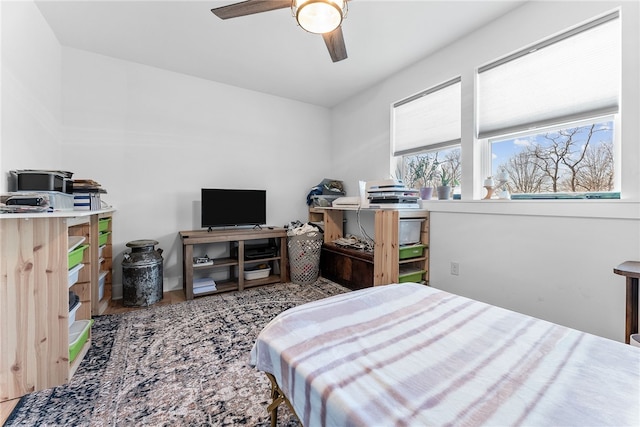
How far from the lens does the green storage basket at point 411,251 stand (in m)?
2.65

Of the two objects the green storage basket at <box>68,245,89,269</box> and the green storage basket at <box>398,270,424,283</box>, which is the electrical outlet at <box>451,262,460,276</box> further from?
the green storage basket at <box>68,245,89,269</box>

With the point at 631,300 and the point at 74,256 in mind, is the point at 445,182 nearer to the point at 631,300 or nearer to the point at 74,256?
the point at 631,300

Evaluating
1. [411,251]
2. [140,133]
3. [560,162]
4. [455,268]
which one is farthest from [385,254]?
[140,133]

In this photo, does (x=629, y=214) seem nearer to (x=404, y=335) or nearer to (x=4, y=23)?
(x=404, y=335)

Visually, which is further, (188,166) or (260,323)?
(188,166)

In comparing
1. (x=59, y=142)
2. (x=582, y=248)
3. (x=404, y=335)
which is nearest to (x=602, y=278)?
(x=582, y=248)

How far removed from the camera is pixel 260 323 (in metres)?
2.32

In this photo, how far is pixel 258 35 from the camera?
8.09ft

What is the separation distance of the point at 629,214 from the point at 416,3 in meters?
2.05

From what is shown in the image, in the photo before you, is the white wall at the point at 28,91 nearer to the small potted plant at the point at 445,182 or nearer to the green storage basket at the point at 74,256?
the green storage basket at the point at 74,256

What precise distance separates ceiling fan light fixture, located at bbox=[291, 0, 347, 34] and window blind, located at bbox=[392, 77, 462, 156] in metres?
1.66

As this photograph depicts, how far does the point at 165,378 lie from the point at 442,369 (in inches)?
63.0

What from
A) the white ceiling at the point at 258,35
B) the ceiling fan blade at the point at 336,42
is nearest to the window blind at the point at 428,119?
the white ceiling at the point at 258,35

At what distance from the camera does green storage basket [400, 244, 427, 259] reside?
8.70 ft
